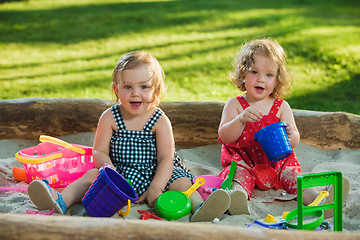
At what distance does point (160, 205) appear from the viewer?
→ 2.47 meters

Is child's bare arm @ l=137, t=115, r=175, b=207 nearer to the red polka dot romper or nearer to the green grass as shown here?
the red polka dot romper

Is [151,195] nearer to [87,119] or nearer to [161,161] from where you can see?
[161,161]

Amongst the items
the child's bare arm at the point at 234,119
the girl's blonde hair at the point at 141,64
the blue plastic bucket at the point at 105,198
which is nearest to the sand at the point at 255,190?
the blue plastic bucket at the point at 105,198

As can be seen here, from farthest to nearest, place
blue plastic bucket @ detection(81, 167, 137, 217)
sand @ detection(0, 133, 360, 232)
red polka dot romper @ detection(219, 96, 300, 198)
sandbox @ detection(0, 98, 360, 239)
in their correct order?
sandbox @ detection(0, 98, 360, 239) → red polka dot romper @ detection(219, 96, 300, 198) → sand @ detection(0, 133, 360, 232) → blue plastic bucket @ detection(81, 167, 137, 217)

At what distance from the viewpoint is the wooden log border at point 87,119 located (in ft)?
11.5

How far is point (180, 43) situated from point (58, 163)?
5056 mm

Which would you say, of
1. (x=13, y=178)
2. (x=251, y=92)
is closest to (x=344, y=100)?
(x=251, y=92)

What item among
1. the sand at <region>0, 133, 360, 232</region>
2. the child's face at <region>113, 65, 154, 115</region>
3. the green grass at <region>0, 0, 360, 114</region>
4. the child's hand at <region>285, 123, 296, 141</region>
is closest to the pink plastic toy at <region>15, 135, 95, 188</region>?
the sand at <region>0, 133, 360, 232</region>

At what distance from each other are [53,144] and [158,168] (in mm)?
793

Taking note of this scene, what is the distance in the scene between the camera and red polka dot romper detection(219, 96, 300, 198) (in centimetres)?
292

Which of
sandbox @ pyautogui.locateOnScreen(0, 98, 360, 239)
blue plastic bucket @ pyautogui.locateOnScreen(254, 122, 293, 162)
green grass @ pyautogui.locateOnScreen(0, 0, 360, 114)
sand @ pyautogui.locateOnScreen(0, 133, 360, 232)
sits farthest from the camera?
green grass @ pyautogui.locateOnScreen(0, 0, 360, 114)

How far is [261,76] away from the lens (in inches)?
115

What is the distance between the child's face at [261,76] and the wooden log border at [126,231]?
1.56m

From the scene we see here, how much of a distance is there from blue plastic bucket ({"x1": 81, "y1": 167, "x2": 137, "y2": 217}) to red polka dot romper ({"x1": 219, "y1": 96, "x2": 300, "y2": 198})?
2.70 feet
